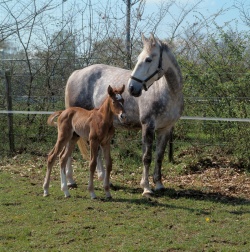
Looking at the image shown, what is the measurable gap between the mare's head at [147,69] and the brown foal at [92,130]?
203mm

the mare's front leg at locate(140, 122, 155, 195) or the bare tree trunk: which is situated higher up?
the bare tree trunk

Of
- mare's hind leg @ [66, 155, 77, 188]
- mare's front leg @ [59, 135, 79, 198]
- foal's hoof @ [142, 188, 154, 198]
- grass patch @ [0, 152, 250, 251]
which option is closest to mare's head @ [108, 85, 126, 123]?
mare's front leg @ [59, 135, 79, 198]

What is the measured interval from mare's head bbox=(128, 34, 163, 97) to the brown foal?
203 mm

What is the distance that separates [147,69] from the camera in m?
6.54

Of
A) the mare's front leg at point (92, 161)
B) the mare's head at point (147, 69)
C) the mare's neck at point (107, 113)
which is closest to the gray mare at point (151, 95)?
the mare's head at point (147, 69)

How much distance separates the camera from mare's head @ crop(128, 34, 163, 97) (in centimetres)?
642

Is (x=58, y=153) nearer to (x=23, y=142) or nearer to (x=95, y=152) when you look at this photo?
(x=95, y=152)

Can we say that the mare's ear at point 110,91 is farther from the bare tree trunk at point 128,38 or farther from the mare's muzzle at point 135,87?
the bare tree trunk at point 128,38

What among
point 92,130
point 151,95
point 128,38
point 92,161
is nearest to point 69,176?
point 92,161

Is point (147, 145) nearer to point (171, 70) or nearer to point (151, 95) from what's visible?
point (151, 95)

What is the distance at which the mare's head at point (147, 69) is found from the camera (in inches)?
253

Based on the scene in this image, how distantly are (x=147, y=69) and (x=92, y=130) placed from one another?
114 centimetres

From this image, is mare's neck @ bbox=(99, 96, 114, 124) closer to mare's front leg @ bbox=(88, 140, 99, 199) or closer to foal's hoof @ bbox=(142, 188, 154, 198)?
mare's front leg @ bbox=(88, 140, 99, 199)

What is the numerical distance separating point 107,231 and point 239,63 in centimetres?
518
